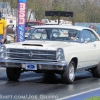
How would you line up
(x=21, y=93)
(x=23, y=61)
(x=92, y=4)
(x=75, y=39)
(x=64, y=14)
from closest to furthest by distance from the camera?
(x=21, y=93)
(x=23, y=61)
(x=75, y=39)
(x=64, y=14)
(x=92, y=4)

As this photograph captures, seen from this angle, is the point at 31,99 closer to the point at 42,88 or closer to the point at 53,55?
the point at 42,88

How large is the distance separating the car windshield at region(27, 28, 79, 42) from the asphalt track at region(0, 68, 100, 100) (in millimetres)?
1244

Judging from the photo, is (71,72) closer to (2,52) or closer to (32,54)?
(32,54)

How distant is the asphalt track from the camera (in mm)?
9481

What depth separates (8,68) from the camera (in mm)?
12156

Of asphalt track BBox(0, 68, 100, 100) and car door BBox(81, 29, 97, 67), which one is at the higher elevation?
car door BBox(81, 29, 97, 67)

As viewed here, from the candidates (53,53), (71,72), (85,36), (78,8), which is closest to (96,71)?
(85,36)

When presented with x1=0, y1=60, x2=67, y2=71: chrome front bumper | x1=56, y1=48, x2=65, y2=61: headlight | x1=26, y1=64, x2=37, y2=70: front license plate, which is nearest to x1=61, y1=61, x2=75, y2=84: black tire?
x1=0, y1=60, x2=67, y2=71: chrome front bumper

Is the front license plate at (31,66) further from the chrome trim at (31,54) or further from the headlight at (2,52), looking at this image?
the headlight at (2,52)

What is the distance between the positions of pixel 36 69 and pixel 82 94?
1.89 meters

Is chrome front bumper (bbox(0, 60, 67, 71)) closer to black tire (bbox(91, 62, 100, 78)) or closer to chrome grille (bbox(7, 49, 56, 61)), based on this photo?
chrome grille (bbox(7, 49, 56, 61))

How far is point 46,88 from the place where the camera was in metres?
10.8

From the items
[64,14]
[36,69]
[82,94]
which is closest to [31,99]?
[82,94]

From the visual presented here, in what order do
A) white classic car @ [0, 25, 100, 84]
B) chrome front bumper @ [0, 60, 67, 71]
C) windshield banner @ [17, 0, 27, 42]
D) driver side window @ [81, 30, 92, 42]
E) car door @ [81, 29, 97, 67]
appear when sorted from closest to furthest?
chrome front bumper @ [0, 60, 67, 71]
white classic car @ [0, 25, 100, 84]
car door @ [81, 29, 97, 67]
driver side window @ [81, 30, 92, 42]
windshield banner @ [17, 0, 27, 42]
